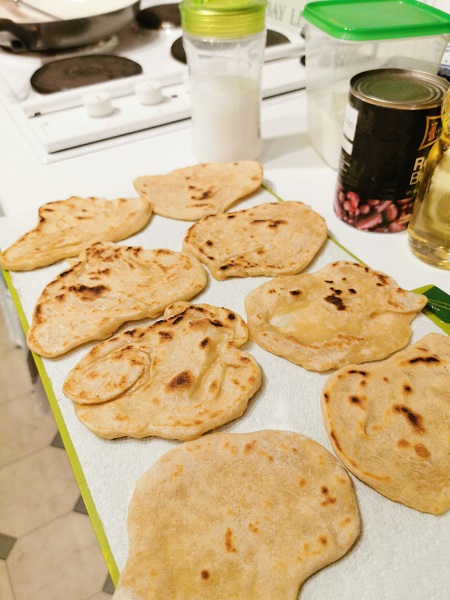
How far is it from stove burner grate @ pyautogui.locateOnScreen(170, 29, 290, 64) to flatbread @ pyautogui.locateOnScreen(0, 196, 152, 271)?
892 mm

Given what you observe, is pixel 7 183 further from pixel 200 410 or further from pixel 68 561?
pixel 68 561

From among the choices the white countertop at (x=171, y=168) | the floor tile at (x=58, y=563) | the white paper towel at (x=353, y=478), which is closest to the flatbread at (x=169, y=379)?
the white paper towel at (x=353, y=478)

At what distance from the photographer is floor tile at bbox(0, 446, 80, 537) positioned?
1575mm

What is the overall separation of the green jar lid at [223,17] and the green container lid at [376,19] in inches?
5.5

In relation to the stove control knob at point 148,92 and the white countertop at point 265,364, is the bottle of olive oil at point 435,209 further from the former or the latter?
the stove control knob at point 148,92

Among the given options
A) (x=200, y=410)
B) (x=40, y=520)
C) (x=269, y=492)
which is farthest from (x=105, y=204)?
(x=40, y=520)

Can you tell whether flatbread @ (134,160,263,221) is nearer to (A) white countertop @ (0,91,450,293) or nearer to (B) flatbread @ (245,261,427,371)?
(A) white countertop @ (0,91,450,293)

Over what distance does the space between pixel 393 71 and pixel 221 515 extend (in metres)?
0.84

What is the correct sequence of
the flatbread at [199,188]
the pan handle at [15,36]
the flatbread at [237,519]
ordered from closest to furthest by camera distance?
the flatbread at [237,519]
the flatbread at [199,188]
the pan handle at [15,36]

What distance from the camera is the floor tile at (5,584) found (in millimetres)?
1431

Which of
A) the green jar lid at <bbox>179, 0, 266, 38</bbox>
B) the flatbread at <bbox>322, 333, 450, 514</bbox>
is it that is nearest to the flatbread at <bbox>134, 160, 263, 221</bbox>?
the green jar lid at <bbox>179, 0, 266, 38</bbox>

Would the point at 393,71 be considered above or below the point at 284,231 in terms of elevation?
above

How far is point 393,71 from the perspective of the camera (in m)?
0.94

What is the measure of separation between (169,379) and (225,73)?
75cm
